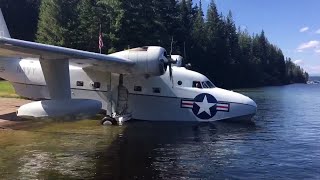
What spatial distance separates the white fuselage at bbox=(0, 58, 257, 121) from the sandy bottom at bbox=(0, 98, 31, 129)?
1.66 m

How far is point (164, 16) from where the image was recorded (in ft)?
238

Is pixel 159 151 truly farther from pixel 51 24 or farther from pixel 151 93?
pixel 51 24

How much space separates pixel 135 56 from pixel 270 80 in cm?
13744

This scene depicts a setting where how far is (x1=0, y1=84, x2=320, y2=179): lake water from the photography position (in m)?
12.4

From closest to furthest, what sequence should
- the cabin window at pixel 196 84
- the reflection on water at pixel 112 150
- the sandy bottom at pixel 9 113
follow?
the reflection on water at pixel 112 150, the sandy bottom at pixel 9 113, the cabin window at pixel 196 84

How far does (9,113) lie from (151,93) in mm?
8977

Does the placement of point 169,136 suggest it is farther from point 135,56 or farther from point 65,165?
point 65,165

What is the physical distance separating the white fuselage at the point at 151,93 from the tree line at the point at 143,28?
10428mm

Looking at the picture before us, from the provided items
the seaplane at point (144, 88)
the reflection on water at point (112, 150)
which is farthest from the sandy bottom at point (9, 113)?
the seaplane at point (144, 88)

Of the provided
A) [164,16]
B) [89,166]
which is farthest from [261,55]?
[89,166]

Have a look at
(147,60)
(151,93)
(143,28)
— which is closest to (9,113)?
(151,93)

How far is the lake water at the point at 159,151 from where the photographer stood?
12406mm

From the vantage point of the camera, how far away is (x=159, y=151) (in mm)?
15719

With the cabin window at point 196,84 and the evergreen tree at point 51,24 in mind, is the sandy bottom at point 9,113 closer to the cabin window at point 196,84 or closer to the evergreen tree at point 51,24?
the cabin window at point 196,84
